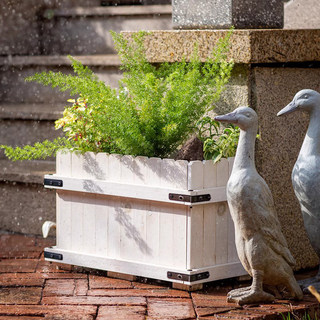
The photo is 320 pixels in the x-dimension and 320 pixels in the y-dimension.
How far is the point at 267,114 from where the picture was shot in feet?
13.9

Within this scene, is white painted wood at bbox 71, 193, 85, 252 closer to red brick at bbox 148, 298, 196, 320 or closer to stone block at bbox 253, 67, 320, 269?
red brick at bbox 148, 298, 196, 320

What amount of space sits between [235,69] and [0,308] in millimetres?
1723

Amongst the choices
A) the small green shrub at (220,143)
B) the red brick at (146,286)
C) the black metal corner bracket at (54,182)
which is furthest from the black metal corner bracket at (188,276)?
the black metal corner bracket at (54,182)

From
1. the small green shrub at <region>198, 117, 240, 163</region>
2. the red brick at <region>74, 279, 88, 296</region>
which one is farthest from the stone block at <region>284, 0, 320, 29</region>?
the red brick at <region>74, 279, 88, 296</region>

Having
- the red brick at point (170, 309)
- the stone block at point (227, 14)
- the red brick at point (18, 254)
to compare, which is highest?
the stone block at point (227, 14)

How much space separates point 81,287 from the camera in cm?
405

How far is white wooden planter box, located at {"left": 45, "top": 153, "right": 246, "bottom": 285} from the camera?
3920mm

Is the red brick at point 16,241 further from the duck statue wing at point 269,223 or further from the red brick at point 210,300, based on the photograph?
the duck statue wing at point 269,223

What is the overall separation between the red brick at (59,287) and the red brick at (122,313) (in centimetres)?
33

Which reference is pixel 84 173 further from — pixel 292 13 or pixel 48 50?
pixel 48 50

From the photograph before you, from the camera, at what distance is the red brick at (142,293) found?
3904 millimetres

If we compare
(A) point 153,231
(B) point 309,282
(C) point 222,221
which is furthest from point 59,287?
(B) point 309,282

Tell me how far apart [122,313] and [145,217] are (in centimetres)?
62

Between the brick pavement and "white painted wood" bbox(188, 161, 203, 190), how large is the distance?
0.53 metres
